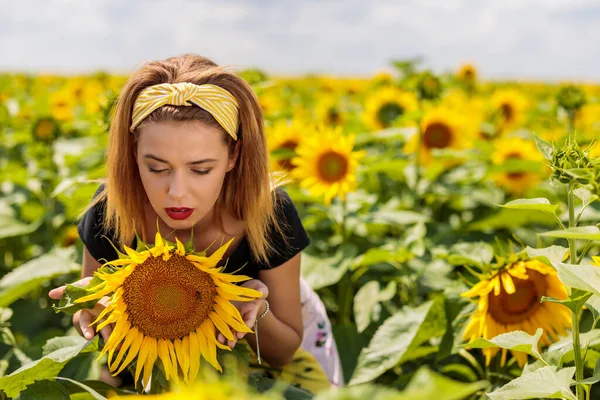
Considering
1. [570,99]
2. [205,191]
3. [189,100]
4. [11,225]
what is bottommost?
[11,225]

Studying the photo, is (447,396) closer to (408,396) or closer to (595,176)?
(408,396)

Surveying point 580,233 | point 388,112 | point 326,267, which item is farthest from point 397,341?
point 388,112

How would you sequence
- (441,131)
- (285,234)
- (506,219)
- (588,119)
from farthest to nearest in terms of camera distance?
(588,119), (441,131), (506,219), (285,234)

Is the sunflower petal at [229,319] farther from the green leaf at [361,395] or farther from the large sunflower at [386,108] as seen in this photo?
the large sunflower at [386,108]

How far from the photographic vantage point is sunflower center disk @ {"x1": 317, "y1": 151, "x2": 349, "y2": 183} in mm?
2979

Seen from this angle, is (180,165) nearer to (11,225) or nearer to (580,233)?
(580,233)

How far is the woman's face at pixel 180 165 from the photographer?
1578 millimetres

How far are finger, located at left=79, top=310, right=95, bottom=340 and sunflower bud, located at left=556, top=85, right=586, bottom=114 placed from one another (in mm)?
3014

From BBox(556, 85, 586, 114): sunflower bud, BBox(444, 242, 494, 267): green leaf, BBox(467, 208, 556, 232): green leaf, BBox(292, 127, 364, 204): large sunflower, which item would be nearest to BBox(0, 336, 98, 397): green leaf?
BBox(444, 242, 494, 267): green leaf

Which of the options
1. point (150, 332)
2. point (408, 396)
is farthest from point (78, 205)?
point (408, 396)

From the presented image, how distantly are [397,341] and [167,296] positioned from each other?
3.23 feet

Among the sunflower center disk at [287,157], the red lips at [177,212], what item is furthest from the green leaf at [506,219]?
the red lips at [177,212]

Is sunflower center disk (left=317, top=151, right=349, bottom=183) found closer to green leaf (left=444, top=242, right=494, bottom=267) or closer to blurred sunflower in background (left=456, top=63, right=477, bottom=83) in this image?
green leaf (left=444, top=242, right=494, bottom=267)

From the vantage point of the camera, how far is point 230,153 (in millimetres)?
1791
